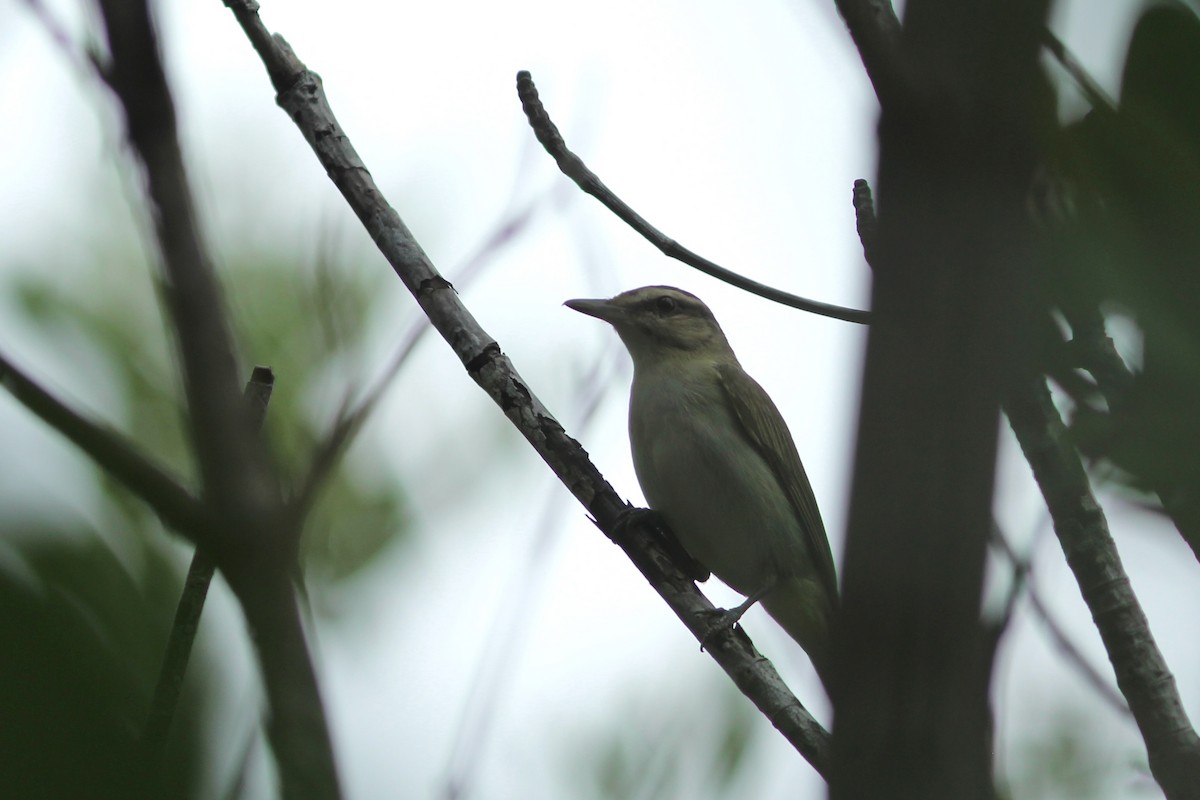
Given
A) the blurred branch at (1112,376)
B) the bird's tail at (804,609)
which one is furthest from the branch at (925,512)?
the bird's tail at (804,609)

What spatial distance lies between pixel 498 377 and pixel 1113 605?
2139 millimetres

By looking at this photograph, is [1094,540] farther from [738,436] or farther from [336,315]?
[738,436]

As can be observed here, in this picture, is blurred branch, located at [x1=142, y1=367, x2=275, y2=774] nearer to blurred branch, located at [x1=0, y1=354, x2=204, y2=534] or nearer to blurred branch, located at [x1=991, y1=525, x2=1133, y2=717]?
blurred branch, located at [x1=0, y1=354, x2=204, y2=534]

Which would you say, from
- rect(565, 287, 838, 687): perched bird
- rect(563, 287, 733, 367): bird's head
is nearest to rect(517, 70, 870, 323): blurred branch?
rect(565, 287, 838, 687): perched bird

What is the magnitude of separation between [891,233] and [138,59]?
1023 millimetres

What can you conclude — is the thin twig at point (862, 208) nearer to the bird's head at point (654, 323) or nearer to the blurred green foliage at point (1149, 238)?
the blurred green foliage at point (1149, 238)

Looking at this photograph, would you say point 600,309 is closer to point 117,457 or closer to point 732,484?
point 732,484

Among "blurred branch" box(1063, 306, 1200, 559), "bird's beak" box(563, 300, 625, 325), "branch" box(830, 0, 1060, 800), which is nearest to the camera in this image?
"branch" box(830, 0, 1060, 800)

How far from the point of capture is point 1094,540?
301 centimetres

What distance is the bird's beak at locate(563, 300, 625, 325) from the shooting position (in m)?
6.45

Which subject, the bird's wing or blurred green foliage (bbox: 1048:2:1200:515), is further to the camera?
the bird's wing

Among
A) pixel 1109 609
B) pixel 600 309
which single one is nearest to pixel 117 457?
pixel 1109 609

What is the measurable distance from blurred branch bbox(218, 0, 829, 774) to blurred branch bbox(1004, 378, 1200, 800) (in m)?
0.88

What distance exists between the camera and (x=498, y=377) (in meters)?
4.12
